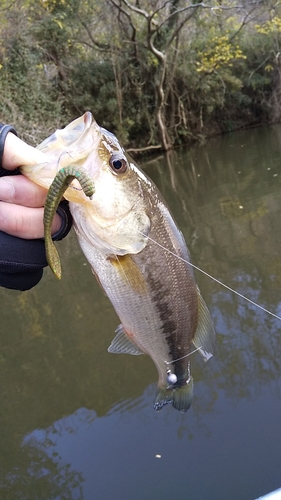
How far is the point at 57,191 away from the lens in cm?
138

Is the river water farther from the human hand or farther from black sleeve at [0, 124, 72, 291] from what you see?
the human hand

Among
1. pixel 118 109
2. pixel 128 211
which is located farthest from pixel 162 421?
pixel 118 109

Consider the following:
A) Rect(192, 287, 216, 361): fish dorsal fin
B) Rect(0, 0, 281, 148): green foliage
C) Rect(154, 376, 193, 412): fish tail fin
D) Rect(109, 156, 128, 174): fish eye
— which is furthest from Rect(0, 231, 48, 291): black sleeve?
Rect(0, 0, 281, 148): green foliage

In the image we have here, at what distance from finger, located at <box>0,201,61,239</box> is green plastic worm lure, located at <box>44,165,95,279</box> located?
0.42ft

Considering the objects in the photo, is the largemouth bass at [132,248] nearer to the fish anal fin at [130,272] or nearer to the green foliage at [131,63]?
the fish anal fin at [130,272]

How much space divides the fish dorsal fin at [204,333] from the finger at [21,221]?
81cm

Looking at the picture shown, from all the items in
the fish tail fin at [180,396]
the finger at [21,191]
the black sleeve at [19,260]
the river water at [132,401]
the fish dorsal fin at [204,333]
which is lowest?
the river water at [132,401]

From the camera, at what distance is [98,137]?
159cm

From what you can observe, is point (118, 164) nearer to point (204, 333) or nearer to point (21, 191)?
point (21, 191)

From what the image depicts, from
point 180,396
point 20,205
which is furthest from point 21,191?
point 180,396

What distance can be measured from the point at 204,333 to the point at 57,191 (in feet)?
3.32

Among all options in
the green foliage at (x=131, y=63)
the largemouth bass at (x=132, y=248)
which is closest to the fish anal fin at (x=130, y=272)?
the largemouth bass at (x=132, y=248)

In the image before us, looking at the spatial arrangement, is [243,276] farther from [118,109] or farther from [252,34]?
[252,34]

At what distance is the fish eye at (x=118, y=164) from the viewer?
5.36 ft
